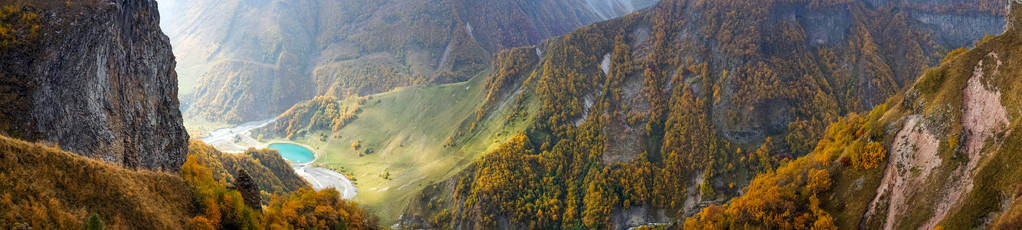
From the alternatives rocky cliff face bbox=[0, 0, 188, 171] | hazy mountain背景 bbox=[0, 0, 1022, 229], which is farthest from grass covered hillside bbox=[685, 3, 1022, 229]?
rocky cliff face bbox=[0, 0, 188, 171]

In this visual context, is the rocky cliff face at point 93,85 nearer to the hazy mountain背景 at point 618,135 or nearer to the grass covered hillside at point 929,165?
the hazy mountain背景 at point 618,135

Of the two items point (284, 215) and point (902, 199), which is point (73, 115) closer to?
point (284, 215)

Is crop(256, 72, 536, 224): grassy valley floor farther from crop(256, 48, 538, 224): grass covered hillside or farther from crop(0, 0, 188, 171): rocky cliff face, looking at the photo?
crop(0, 0, 188, 171): rocky cliff face

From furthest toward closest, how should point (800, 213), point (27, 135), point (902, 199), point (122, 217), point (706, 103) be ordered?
point (706, 103), point (800, 213), point (902, 199), point (27, 135), point (122, 217)

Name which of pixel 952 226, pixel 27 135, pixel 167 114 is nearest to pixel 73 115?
pixel 27 135

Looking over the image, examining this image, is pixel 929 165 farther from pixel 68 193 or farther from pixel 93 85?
pixel 93 85

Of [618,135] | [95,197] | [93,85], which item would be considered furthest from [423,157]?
[95,197]

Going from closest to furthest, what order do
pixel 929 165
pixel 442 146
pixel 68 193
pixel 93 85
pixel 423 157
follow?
pixel 68 193, pixel 93 85, pixel 929 165, pixel 442 146, pixel 423 157
